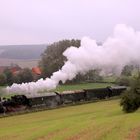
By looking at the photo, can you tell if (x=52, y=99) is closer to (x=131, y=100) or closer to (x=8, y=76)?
(x=131, y=100)

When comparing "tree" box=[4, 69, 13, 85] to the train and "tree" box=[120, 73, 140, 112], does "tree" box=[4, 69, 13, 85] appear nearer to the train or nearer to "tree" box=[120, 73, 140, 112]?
the train

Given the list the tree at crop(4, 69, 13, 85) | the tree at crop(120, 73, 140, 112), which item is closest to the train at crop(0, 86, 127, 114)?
the tree at crop(120, 73, 140, 112)

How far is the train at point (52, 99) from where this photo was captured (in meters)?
49.7

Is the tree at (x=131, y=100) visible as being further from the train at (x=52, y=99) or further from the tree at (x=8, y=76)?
the tree at (x=8, y=76)

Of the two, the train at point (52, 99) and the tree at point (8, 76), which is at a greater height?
the tree at point (8, 76)

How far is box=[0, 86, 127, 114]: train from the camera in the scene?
4966 centimetres

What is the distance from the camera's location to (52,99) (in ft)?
183

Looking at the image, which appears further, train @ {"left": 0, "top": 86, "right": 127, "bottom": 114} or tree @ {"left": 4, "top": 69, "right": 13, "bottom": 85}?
tree @ {"left": 4, "top": 69, "right": 13, "bottom": 85}

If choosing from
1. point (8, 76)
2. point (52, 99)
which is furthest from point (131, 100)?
point (8, 76)

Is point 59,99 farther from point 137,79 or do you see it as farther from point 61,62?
point 61,62

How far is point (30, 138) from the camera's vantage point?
23.0m

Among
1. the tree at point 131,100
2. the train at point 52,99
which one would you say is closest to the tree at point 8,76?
the train at point 52,99

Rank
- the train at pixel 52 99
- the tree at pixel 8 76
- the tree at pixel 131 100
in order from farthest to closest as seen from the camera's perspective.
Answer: the tree at pixel 8 76 < the train at pixel 52 99 < the tree at pixel 131 100

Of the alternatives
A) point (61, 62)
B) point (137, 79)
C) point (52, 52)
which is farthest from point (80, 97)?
point (52, 52)
